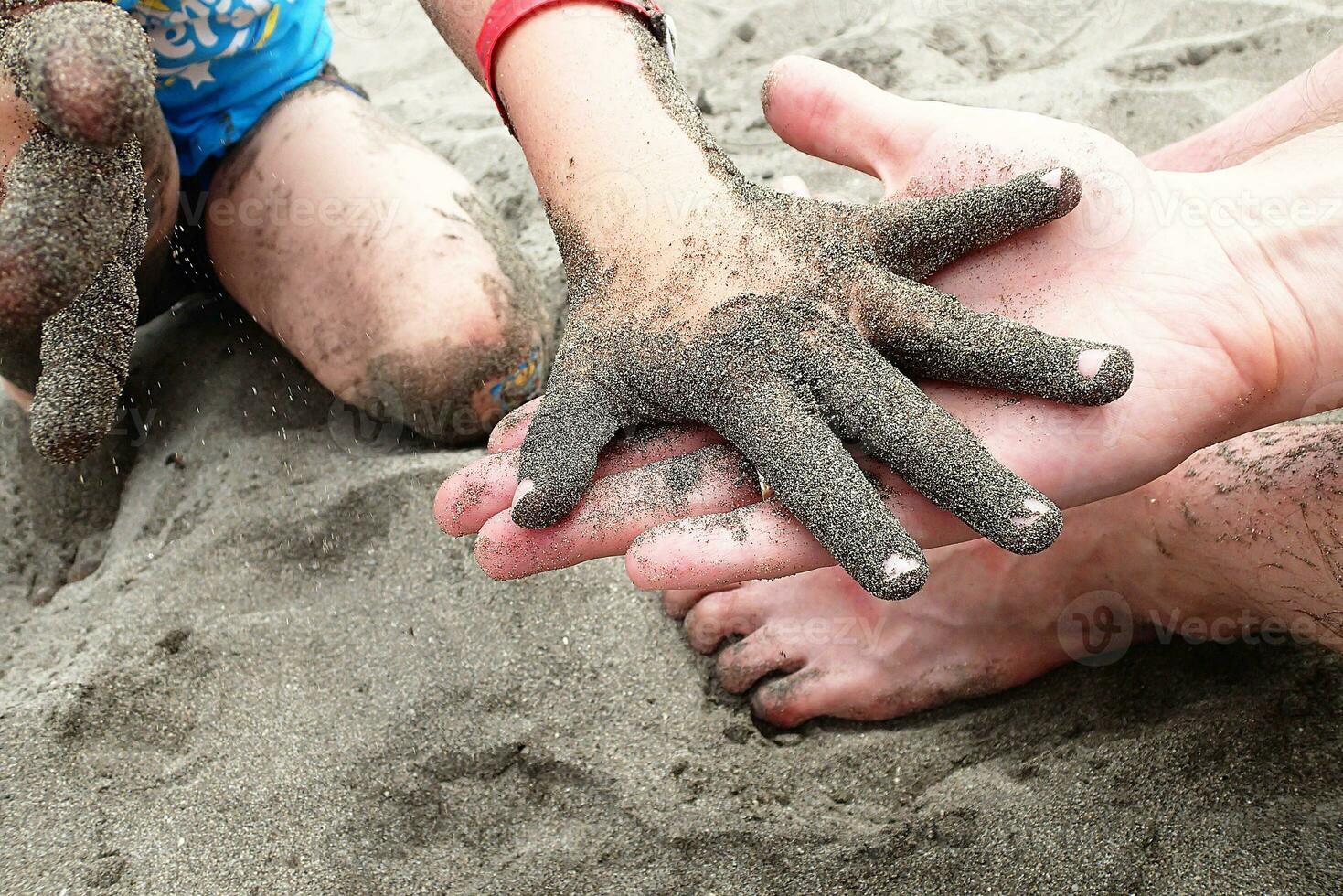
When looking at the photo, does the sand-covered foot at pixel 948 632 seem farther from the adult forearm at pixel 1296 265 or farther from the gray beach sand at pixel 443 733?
the adult forearm at pixel 1296 265

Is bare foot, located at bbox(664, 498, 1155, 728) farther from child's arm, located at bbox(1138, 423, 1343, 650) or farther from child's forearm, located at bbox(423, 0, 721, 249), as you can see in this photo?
child's forearm, located at bbox(423, 0, 721, 249)

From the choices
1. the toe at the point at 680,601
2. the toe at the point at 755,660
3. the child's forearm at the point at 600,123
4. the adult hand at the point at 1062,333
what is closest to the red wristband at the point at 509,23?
the child's forearm at the point at 600,123

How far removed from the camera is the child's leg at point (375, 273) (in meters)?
1.90

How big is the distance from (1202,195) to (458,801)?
1317 mm

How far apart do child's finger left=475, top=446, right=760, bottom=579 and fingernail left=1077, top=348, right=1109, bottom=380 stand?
1.29 feet

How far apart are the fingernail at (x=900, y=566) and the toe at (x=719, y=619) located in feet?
1.98

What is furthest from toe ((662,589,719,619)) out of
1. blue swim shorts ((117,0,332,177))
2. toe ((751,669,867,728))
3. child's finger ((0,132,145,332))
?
blue swim shorts ((117,0,332,177))

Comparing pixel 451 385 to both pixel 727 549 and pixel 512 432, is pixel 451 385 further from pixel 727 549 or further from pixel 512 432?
pixel 727 549

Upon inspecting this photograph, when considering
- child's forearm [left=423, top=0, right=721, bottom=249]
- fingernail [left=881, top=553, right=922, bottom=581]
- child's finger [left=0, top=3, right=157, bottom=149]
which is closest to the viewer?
child's finger [left=0, top=3, right=157, bottom=149]

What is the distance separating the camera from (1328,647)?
129 cm

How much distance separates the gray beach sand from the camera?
3.91 ft

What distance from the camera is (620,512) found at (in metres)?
1.15

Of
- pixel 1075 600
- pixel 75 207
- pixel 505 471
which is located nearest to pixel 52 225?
pixel 75 207

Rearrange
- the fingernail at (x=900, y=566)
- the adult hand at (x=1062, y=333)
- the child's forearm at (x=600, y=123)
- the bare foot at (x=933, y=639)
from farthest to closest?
the bare foot at (x=933, y=639), the child's forearm at (x=600, y=123), the adult hand at (x=1062, y=333), the fingernail at (x=900, y=566)
